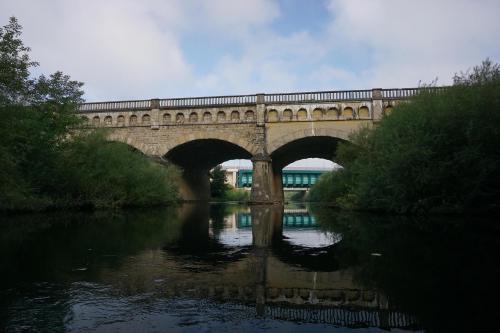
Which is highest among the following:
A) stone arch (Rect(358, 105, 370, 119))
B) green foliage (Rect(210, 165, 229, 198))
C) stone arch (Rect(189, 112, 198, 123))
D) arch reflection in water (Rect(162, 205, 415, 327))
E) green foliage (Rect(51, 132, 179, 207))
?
stone arch (Rect(189, 112, 198, 123))

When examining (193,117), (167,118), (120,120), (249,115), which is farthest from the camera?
(120,120)

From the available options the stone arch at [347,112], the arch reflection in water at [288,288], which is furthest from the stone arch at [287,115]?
the arch reflection in water at [288,288]

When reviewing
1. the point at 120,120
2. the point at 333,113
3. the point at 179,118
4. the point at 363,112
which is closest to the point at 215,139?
the point at 179,118

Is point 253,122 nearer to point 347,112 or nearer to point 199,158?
point 347,112

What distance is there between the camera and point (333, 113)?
30031 mm

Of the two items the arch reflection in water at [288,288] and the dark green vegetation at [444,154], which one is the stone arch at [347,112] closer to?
the dark green vegetation at [444,154]

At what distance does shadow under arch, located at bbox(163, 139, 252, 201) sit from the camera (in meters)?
34.0

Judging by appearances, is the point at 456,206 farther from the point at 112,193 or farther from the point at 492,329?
the point at 112,193

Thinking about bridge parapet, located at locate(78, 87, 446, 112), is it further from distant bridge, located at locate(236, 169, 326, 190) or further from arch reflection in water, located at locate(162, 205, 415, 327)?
distant bridge, located at locate(236, 169, 326, 190)

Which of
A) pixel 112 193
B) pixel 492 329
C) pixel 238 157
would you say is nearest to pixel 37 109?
pixel 112 193

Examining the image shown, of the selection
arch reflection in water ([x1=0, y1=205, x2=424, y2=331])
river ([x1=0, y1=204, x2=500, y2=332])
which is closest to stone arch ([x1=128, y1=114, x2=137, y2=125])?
river ([x1=0, y1=204, x2=500, y2=332])

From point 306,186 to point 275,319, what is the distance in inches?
3098

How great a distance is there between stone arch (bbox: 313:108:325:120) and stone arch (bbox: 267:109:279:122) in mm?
2842

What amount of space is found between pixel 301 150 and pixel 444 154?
21391 mm
